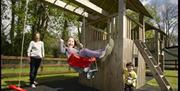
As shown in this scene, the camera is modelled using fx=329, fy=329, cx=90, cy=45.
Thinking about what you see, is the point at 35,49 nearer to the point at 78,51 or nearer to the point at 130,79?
the point at 78,51

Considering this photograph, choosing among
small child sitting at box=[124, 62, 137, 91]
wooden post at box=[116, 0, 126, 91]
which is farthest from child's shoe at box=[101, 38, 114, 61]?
small child sitting at box=[124, 62, 137, 91]

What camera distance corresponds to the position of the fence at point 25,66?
47.4 ft

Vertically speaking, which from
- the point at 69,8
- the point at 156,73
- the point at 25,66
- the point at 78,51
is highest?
the point at 69,8

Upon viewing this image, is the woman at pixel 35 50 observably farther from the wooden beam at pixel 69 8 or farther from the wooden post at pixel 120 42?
the wooden post at pixel 120 42

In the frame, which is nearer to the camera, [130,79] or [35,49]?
[130,79]

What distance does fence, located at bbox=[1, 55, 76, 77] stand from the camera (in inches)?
568

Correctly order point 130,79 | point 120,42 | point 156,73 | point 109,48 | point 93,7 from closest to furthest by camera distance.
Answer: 1. point 130,79
2. point 109,48
3. point 120,42
4. point 156,73
5. point 93,7

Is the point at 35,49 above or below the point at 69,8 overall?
below

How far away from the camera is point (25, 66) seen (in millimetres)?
16453

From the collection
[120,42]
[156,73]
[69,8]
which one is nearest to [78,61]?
[120,42]

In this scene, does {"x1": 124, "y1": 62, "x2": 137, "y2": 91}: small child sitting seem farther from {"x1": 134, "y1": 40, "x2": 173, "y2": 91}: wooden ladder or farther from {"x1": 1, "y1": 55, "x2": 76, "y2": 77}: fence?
{"x1": 1, "y1": 55, "x2": 76, "y2": 77}: fence

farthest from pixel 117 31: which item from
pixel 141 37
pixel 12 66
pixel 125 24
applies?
pixel 12 66

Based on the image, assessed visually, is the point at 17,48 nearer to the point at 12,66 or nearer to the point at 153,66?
the point at 12,66

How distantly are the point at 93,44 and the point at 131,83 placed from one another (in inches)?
109
